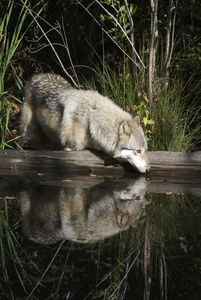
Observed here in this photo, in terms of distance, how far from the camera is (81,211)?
530 cm

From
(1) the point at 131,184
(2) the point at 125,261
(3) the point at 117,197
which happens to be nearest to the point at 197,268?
(2) the point at 125,261

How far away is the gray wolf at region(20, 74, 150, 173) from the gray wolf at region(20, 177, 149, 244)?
0.68 metres

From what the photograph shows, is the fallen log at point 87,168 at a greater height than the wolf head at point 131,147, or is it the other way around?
the wolf head at point 131,147

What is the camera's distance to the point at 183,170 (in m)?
7.23

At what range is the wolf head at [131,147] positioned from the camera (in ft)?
23.5

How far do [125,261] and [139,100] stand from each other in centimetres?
480

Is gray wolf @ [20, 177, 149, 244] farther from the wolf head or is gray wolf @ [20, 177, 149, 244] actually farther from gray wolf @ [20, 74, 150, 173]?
gray wolf @ [20, 74, 150, 173]

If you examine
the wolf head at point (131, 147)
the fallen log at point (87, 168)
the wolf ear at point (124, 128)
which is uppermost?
the wolf ear at point (124, 128)

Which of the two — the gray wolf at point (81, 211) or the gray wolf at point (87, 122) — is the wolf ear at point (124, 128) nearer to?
the gray wolf at point (87, 122)

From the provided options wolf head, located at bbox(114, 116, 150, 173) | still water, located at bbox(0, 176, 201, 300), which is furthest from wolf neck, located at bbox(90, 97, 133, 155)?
still water, located at bbox(0, 176, 201, 300)

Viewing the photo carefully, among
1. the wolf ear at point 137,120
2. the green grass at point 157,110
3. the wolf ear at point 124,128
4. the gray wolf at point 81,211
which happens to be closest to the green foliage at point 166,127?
the green grass at point 157,110

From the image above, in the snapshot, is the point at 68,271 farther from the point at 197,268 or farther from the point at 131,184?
the point at 131,184

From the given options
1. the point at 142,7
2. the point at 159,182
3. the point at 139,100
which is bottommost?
the point at 159,182

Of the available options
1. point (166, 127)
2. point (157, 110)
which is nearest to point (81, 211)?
point (166, 127)
